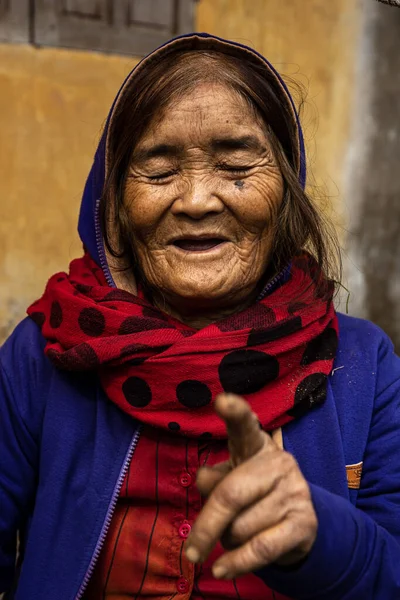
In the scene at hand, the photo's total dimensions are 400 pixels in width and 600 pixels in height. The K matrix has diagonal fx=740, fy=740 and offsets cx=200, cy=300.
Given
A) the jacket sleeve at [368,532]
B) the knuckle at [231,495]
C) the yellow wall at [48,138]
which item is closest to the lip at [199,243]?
the jacket sleeve at [368,532]

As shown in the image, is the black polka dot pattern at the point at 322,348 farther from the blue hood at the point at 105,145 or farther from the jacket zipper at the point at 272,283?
the blue hood at the point at 105,145

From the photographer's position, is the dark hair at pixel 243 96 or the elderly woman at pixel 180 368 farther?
the dark hair at pixel 243 96

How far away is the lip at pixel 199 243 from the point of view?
183cm

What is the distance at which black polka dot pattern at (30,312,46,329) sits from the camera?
194cm

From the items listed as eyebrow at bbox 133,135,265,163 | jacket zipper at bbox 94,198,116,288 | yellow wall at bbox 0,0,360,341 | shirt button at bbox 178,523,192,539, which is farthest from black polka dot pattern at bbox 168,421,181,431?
yellow wall at bbox 0,0,360,341

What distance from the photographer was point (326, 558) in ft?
4.42

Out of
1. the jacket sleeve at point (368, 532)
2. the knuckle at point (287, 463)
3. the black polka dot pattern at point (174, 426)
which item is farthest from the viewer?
the black polka dot pattern at point (174, 426)

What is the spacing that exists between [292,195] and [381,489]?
0.77 m

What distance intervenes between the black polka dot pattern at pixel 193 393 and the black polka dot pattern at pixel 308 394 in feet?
0.68

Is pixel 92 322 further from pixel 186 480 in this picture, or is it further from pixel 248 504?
pixel 248 504

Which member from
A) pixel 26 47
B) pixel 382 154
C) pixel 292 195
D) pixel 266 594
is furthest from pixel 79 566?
pixel 382 154

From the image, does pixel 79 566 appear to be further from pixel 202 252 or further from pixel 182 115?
pixel 182 115

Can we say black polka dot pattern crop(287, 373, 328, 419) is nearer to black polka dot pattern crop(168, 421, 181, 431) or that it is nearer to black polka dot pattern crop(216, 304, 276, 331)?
black polka dot pattern crop(216, 304, 276, 331)

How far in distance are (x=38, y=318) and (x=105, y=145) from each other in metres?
0.49
